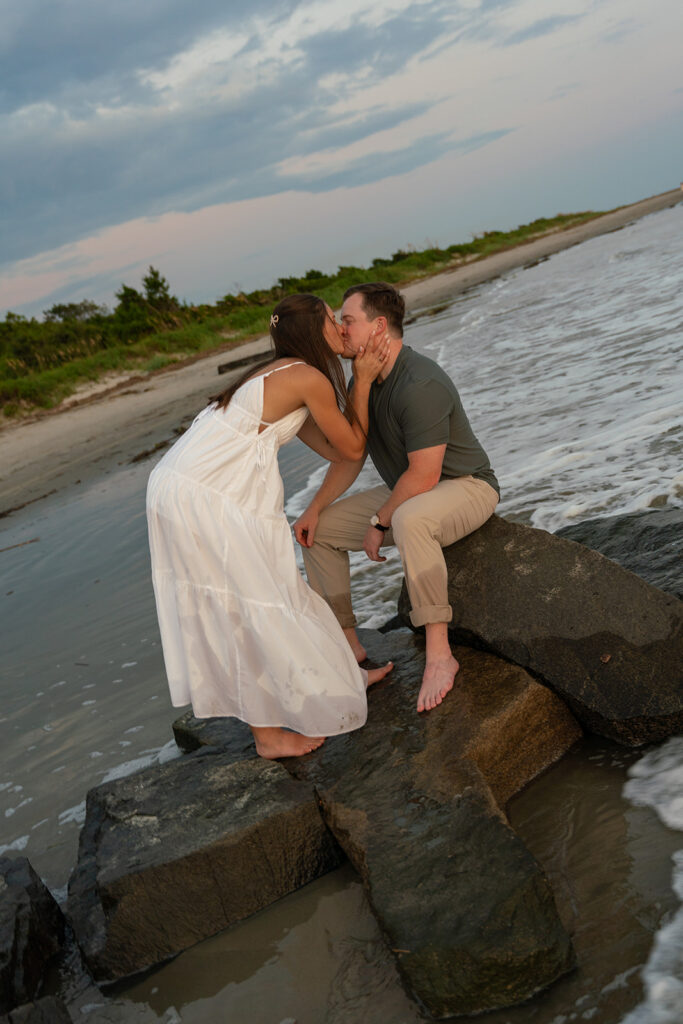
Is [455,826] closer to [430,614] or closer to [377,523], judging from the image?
[430,614]

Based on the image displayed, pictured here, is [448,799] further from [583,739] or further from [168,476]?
[168,476]

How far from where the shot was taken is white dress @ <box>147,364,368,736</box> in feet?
10.8

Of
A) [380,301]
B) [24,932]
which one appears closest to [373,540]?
[380,301]

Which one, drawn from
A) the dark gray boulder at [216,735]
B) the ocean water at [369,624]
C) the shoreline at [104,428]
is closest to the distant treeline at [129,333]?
the shoreline at [104,428]

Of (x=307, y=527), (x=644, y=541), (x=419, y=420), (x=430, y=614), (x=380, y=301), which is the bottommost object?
(x=644, y=541)

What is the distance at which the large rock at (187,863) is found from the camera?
2762 millimetres

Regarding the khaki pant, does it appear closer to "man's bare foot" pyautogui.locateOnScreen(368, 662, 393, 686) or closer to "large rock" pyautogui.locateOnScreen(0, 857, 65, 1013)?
"man's bare foot" pyautogui.locateOnScreen(368, 662, 393, 686)

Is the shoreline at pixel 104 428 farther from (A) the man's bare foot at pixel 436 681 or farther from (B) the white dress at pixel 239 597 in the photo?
(A) the man's bare foot at pixel 436 681

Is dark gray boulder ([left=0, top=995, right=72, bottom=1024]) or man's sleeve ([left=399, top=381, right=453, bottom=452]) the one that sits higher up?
man's sleeve ([left=399, top=381, right=453, bottom=452])

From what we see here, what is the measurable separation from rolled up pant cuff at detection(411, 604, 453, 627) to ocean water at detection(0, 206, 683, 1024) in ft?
2.36

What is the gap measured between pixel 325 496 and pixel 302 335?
82 cm

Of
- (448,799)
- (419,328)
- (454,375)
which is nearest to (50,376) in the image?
(419,328)

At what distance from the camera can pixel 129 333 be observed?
93.6 feet

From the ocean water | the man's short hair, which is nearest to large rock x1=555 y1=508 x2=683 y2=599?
the ocean water
